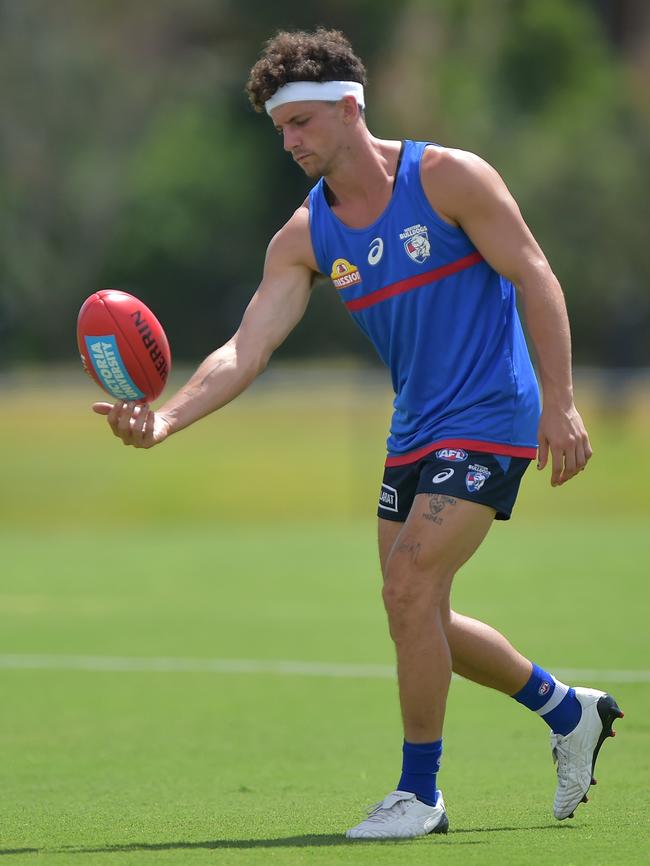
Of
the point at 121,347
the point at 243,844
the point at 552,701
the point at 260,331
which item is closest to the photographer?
the point at 243,844

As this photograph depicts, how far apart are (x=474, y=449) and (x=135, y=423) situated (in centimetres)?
119

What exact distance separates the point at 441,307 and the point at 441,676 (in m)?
1.29

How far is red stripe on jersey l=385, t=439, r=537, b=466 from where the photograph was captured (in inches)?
219

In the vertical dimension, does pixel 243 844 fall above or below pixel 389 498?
below

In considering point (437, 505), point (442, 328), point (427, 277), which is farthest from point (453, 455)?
point (427, 277)

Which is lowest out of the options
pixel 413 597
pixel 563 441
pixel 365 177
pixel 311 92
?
pixel 413 597

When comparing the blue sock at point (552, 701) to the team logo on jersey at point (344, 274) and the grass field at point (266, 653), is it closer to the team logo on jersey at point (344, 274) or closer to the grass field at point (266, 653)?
the grass field at point (266, 653)

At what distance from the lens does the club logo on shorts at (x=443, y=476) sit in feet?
18.1

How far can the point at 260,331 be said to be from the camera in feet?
19.9

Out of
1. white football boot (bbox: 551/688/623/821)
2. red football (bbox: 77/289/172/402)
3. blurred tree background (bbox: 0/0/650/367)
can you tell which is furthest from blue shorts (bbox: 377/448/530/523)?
blurred tree background (bbox: 0/0/650/367)

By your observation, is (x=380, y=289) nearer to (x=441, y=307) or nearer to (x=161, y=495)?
(x=441, y=307)

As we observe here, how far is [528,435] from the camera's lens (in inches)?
224

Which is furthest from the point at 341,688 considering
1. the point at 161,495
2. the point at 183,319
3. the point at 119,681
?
the point at 183,319

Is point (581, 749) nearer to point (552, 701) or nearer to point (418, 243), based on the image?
point (552, 701)
